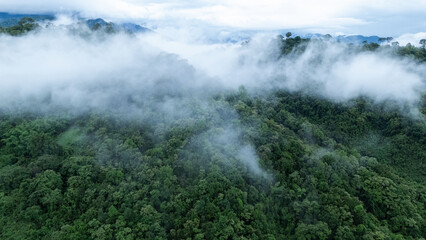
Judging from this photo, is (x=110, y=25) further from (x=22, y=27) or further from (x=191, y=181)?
(x=191, y=181)

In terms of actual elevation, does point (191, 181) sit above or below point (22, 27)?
below

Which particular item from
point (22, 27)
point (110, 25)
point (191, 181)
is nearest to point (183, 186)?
point (191, 181)

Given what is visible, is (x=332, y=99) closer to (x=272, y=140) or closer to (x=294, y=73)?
(x=294, y=73)

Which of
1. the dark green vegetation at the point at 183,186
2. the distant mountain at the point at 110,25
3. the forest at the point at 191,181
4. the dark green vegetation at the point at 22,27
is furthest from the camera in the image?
the distant mountain at the point at 110,25

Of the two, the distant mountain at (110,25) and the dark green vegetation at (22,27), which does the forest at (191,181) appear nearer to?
the dark green vegetation at (22,27)

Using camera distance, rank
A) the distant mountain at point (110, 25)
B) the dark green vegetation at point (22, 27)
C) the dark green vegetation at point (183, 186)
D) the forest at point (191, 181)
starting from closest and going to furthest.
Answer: the dark green vegetation at point (183, 186) → the forest at point (191, 181) → the dark green vegetation at point (22, 27) → the distant mountain at point (110, 25)

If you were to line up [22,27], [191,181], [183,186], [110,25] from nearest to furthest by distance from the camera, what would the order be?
1. [183,186]
2. [191,181]
3. [22,27]
4. [110,25]

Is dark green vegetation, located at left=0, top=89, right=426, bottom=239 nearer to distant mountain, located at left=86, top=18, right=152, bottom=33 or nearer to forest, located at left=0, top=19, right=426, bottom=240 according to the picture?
forest, located at left=0, top=19, right=426, bottom=240

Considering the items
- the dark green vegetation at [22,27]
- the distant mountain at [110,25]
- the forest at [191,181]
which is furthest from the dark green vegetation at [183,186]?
the distant mountain at [110,25]
